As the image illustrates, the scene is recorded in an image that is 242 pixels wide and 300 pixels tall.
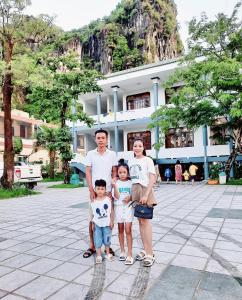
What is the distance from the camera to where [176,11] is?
146ft

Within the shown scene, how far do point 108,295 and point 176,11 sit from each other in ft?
161

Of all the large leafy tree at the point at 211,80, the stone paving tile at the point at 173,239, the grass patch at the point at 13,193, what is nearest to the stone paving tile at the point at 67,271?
the stone paving tile at the point at 173,239

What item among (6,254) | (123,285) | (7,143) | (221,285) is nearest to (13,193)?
(7,143)

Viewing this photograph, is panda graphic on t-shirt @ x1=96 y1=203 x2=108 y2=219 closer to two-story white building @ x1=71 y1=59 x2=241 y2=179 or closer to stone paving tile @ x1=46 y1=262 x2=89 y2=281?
stone paving tile @ x1=46 y1=262 x2=89 y2=281

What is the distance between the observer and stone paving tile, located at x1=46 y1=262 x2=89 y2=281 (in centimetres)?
328

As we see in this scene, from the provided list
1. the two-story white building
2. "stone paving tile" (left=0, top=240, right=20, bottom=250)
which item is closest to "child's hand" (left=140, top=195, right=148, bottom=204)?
"stone paving tile" (left=0, top=240, right=20, bottom=250)

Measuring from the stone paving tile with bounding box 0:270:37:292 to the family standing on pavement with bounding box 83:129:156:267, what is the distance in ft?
2.94

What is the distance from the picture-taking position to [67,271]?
3436 mm

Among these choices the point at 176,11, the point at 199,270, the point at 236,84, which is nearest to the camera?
the point at 199,270

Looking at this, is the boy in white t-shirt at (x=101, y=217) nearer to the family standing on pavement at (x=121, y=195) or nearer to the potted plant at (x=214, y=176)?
the family standing on pavement at (x=121, y=195)

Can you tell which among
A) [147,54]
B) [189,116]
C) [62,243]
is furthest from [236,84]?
[147,54]

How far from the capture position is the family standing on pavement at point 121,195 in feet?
11.8

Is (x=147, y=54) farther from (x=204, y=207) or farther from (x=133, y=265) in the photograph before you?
(x=133, y=265)

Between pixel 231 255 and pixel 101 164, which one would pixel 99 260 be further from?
pixel 231 255
